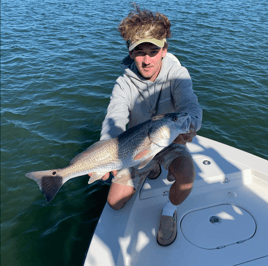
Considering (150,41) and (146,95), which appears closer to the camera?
(150,41)

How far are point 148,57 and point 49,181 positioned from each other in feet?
7.08

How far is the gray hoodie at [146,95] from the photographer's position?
343 cm

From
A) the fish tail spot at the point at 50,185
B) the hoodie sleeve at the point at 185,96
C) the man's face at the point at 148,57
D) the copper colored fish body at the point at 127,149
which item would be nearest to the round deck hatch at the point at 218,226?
the copper colored fish body at the point at 127,149

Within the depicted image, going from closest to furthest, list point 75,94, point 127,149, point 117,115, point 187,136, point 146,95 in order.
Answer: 1. point 127,149
2. point 187,136
3. point 117,115
4. point 146,95
5. point 75,94

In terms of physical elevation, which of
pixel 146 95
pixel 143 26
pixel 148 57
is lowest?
pixel 146 95

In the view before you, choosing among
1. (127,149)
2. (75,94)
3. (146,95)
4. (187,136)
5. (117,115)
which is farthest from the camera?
(75,94)

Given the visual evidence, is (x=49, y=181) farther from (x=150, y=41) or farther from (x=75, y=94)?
(x=75, y=94)

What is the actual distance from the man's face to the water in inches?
109

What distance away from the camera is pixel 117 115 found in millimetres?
3488

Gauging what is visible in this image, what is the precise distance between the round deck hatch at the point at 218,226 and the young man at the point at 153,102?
298mm

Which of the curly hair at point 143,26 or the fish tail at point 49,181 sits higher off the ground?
the curly hair at point 143,26

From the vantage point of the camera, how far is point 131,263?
285cm

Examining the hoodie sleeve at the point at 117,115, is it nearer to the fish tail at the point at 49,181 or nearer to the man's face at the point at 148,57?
the man's face at the point at 148,57

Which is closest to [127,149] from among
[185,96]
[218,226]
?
[185,96]
